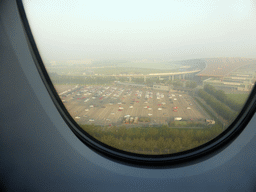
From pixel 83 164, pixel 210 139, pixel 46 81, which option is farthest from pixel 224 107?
pixel 46 81

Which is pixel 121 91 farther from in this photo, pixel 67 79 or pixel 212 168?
pixel 212 168

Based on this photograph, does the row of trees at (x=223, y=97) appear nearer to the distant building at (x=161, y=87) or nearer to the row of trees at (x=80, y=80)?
the distant building at (x=161, y=87)

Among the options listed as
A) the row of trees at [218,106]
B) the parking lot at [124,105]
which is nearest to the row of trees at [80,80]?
the parking lot at [124,105]

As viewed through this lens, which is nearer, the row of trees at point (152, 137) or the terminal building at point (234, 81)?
the terminal building at point (234, 81)

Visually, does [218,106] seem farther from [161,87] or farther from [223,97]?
[161,87]

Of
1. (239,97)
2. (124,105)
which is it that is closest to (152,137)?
(124,105)

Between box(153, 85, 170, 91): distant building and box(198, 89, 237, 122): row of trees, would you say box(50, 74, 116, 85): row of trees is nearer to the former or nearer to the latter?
box(153, 85, 170, 91): distant building
